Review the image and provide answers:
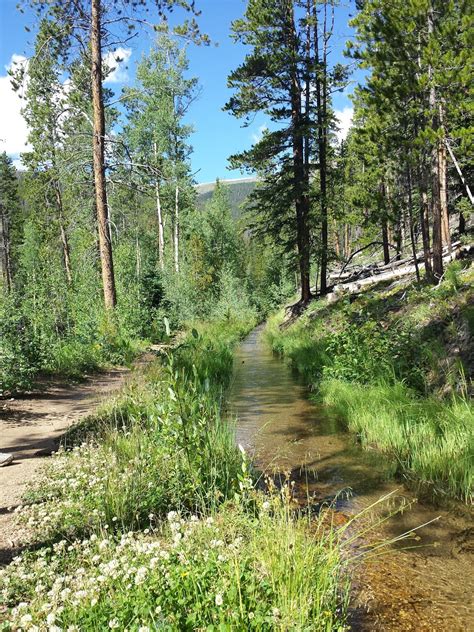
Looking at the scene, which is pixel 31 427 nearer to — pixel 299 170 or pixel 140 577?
pixel 140 577

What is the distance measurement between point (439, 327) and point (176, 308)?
15.6 m

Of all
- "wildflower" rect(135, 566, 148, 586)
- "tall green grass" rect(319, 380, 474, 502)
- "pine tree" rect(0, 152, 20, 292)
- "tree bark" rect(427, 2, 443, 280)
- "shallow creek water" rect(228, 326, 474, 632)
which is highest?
"pine tree" rect(0, 152, 20, 292)

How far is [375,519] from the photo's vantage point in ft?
14.7

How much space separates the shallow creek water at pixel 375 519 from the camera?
3168mm

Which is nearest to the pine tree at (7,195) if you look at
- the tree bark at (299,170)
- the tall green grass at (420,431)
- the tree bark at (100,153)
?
the tree bark at (299,170)

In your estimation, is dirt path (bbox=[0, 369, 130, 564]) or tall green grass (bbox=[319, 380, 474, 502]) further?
tall green grass (bbox=[319, 380, 474, 502])

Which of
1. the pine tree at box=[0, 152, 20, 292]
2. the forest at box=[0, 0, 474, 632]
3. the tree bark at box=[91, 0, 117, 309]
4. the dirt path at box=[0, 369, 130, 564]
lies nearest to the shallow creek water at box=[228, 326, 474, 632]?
the forest at box=[0, 0, 474, 632]

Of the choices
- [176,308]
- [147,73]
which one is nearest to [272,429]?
[176,308]

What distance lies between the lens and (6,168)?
54.7 meters

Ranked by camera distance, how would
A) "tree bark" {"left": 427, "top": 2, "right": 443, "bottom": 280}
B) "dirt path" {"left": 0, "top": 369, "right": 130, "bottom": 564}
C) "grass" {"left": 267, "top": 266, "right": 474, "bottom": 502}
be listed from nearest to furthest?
"dirt path" {"left": 0, "top": 369, "right": 130, "bottom": 564}
"grass" {"left": 267, "top": 266, "right": 474, "bottom": 502}
"tree bark" {"left": 427, "top": 2, "right": 443, "bottom": 280}

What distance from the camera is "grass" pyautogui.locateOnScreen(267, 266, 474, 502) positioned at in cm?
517

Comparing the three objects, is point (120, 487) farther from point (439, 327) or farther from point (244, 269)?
point (244, 269)

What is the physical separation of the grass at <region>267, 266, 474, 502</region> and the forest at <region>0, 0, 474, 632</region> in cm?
5

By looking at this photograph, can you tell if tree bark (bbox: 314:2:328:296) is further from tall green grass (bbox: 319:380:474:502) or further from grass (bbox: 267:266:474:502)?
tall green grass (bbox: 319:380:474:502)
